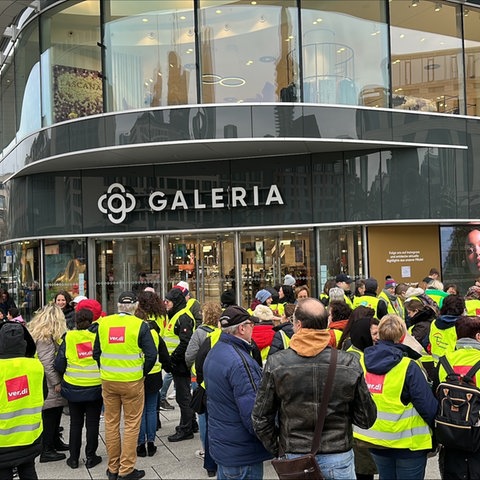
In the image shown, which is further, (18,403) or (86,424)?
(86,424)

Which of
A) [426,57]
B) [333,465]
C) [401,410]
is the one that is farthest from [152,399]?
[426,57]

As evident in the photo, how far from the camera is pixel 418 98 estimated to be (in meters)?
16.4

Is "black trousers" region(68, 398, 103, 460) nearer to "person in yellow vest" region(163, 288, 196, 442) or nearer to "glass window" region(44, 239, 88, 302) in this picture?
"person in yellow vest" region(163, 288, 196, 442)

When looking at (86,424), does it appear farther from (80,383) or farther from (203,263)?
(203,263)

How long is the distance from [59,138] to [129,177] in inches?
91.3

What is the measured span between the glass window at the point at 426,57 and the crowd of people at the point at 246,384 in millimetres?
10389

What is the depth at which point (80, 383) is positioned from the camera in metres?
6.25

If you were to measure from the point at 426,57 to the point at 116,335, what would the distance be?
14785 mm

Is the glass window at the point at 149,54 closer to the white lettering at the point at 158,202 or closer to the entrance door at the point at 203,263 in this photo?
the white lettering at the point at 158,202

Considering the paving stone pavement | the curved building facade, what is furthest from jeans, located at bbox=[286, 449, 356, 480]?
the curved building facade

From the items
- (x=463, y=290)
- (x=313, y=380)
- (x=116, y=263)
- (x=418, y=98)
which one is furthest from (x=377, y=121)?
(x=313, y=380)

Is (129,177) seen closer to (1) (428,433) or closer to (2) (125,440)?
(2) (125,440)

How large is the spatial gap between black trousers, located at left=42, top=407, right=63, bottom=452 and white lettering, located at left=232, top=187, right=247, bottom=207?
1036 cm

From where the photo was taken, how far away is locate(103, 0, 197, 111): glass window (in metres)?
15.4
